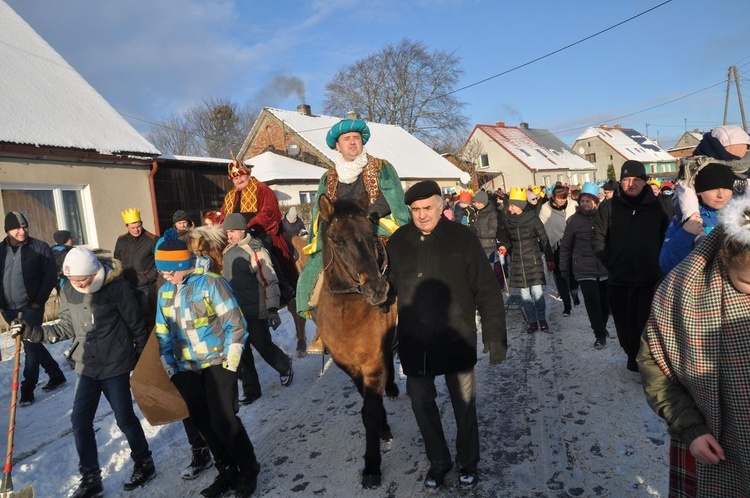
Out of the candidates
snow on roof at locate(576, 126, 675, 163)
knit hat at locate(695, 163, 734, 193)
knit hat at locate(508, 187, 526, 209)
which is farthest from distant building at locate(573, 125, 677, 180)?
knit hat at locate(695, 163, 734, 193)

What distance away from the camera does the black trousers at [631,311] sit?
487 centimetres

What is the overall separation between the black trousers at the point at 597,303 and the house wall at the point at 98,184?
35.5ft

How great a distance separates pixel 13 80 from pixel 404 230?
1297 centimetres

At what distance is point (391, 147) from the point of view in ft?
108

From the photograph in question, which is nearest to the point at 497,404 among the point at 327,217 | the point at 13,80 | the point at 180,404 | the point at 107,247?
the point at 327,217

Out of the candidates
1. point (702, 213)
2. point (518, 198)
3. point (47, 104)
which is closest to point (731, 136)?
point (702, 213)

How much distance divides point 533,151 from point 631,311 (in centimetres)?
4853

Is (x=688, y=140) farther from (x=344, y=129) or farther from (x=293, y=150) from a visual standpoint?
(x=344, y=129)

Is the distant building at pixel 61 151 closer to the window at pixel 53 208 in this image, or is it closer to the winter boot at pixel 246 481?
the window at pixel 53 208

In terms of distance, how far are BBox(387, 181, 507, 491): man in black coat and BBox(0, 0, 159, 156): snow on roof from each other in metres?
9.92

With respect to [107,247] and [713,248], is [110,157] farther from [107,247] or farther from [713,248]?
[713,248]

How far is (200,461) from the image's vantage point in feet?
13.8

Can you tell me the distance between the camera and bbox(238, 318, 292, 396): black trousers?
575 centimetres

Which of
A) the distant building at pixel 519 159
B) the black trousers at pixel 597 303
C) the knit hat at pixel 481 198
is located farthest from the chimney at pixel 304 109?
the black trousers at pixel 597 303
